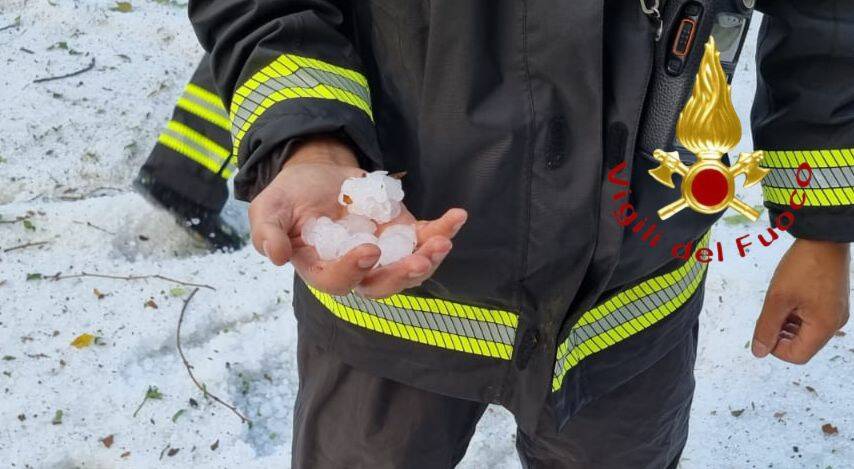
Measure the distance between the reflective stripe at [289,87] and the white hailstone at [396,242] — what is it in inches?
7.7

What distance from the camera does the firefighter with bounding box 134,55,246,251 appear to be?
1461mm

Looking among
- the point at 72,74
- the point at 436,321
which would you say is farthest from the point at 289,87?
the point at 72,74

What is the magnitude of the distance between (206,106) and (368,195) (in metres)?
0.48

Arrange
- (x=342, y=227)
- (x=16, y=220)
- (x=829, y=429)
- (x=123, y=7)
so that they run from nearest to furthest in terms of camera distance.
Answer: (x=342, y=227) → (x=829, y=429) → (x=16, y=220) → (x=123, y=7)

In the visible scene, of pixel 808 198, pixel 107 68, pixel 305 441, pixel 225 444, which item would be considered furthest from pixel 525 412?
pixel 107 68

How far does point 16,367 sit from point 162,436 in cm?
56

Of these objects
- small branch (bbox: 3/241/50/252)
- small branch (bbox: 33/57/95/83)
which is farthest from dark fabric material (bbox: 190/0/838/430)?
small branch (bbox: 33/57/95/83)

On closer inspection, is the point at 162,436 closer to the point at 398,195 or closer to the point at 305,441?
the point at 305,441

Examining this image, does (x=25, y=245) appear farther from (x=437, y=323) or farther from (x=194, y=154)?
(x=437, y=323)

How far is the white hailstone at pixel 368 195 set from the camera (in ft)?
3.64

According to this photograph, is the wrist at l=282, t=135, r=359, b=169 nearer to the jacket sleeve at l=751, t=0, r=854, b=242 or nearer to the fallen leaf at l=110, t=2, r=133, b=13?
the jacket sleeve at l=751, t=0, r=854, b=242

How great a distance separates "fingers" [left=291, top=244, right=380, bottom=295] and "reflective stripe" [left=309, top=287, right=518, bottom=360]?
36cm

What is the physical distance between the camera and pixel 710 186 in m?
1.17

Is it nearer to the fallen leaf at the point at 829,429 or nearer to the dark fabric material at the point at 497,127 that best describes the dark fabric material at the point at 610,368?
the dark fabric material at the point at 497,127
